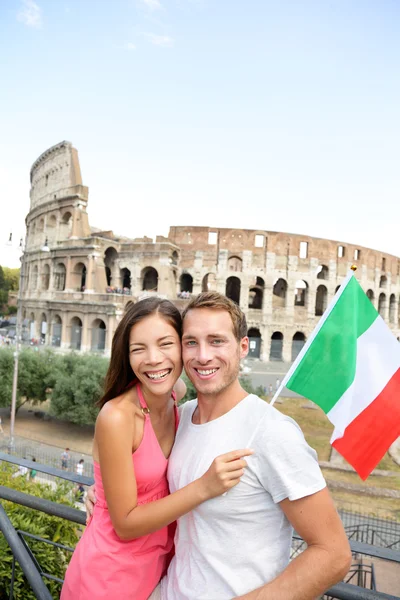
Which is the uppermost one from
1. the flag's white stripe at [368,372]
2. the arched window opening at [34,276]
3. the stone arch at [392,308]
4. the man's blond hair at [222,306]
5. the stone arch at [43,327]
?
the arched window opening at [34,276]

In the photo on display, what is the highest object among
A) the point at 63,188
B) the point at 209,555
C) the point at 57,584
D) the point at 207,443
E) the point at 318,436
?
the point at 63,188

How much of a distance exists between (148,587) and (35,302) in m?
32.6

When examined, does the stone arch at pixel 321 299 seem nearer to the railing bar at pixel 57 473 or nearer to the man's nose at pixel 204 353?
the railing bar at pixel 57 473

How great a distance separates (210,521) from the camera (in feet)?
5.39

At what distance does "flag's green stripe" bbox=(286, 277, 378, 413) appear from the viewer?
237cm

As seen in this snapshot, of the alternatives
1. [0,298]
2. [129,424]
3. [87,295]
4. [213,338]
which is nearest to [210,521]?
[129,424]

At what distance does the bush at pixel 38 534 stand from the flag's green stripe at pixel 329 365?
3.28 m

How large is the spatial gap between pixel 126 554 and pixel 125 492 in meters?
0.33

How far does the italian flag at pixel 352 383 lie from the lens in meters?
2.36

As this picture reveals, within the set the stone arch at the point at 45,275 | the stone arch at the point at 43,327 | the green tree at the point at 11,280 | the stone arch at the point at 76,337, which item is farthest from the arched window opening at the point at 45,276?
the green tree at the point at 11,280

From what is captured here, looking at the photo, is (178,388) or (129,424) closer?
(129,424)

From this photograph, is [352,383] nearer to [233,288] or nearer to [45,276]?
[45,276]

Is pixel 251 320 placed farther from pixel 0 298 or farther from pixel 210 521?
pixel 0 298

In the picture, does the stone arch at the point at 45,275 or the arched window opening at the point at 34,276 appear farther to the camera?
the arched window opening at the point at 34,276
